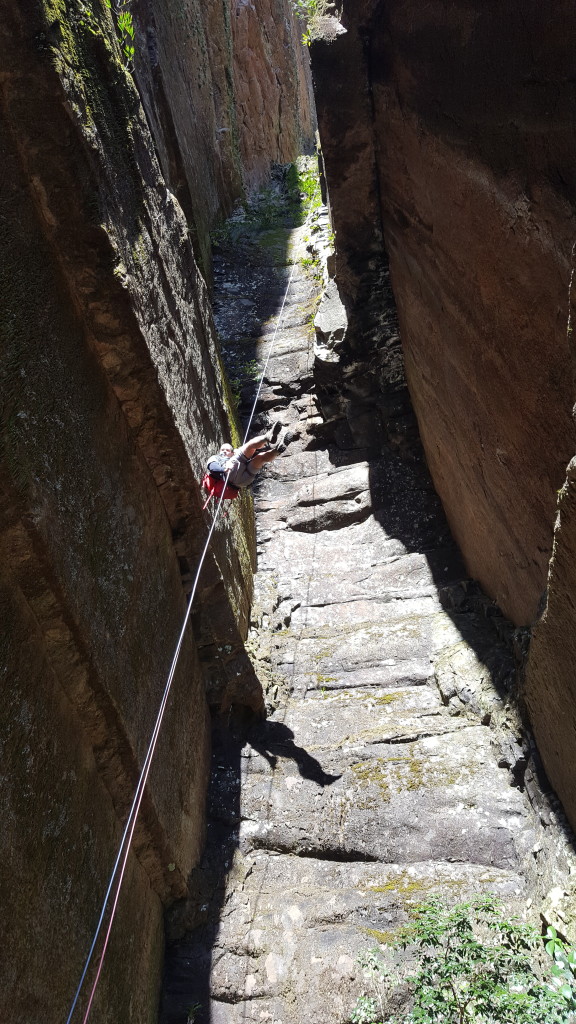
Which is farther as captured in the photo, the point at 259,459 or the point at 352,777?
the point at 259,459

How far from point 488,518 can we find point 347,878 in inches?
99.2

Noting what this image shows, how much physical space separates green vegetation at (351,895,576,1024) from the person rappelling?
106 inches

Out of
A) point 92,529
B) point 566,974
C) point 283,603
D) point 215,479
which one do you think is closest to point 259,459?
point 215,479

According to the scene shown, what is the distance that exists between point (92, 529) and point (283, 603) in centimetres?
330

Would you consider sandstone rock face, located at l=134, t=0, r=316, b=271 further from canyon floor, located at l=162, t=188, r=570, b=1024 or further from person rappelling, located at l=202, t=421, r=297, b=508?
canyon floor, located at l=162, t=188, r=570, b=1024

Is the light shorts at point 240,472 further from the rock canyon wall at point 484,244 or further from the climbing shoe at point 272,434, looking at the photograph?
the rock canyon wall at point 484,244

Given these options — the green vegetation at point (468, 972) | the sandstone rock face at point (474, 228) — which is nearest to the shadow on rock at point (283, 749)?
the green vegetation at point (468, 972)

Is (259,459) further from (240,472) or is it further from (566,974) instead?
(566,974)

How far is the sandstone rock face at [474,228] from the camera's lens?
8.87 ft

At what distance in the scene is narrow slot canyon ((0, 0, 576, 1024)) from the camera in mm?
2439

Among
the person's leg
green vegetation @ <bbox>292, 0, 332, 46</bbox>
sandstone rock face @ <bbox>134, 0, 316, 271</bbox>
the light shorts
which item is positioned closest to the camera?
the light shorts

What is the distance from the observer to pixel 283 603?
5.92 meters

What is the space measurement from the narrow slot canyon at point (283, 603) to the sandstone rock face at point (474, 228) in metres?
0.03

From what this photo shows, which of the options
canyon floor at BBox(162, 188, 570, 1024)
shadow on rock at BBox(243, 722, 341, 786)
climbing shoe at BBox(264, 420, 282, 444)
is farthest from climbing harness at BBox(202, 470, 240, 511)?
shadow on rock at BBox(243, 722, 341, 786)
